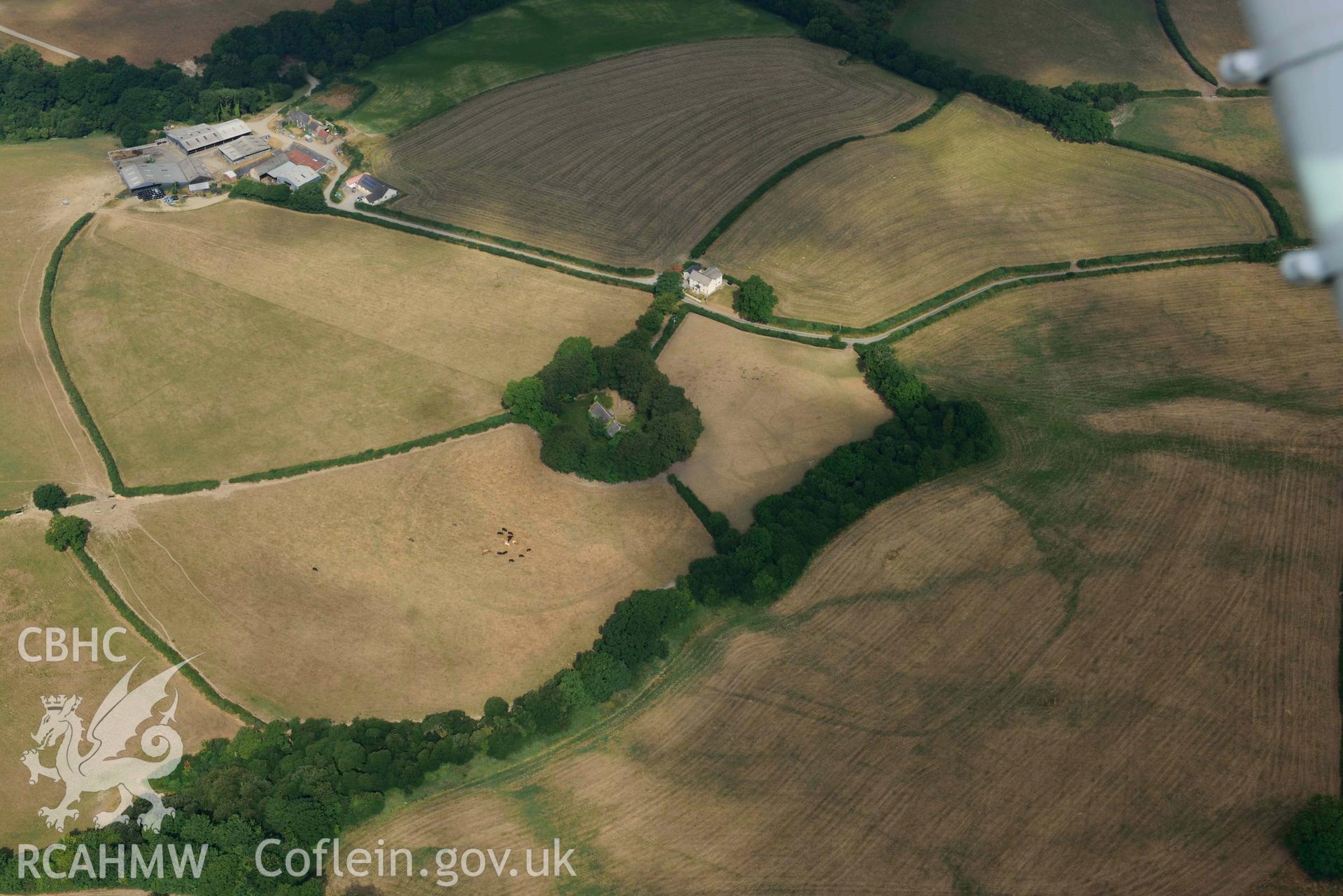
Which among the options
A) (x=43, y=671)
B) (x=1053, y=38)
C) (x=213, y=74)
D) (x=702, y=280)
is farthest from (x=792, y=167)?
(x=43, y=671)

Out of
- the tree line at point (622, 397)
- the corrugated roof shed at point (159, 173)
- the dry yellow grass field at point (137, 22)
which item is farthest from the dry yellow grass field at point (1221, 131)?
the dry yellow grass field at point (137, 22)

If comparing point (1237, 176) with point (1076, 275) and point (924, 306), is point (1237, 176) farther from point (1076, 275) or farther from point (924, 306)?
point (924, 306)

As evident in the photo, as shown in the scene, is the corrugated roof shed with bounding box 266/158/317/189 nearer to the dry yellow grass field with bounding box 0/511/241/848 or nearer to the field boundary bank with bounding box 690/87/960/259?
the field boundary bank with bounding box 690/87/960/259

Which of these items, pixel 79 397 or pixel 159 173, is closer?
pixel 79 397

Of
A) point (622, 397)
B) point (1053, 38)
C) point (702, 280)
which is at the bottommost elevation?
point (622, 397)

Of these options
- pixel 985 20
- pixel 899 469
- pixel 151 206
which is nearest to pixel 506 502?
pixel 899 469

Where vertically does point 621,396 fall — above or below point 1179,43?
below

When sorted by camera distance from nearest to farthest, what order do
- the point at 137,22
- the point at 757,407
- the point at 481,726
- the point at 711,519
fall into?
the point at 481,726 → the point at 711,519 → the point at 757,407 → the point at 137,22

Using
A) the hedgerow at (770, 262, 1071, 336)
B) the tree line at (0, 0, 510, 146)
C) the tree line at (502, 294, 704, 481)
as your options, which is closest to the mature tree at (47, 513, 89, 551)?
the tree line at (502, 294, 704, 481)
